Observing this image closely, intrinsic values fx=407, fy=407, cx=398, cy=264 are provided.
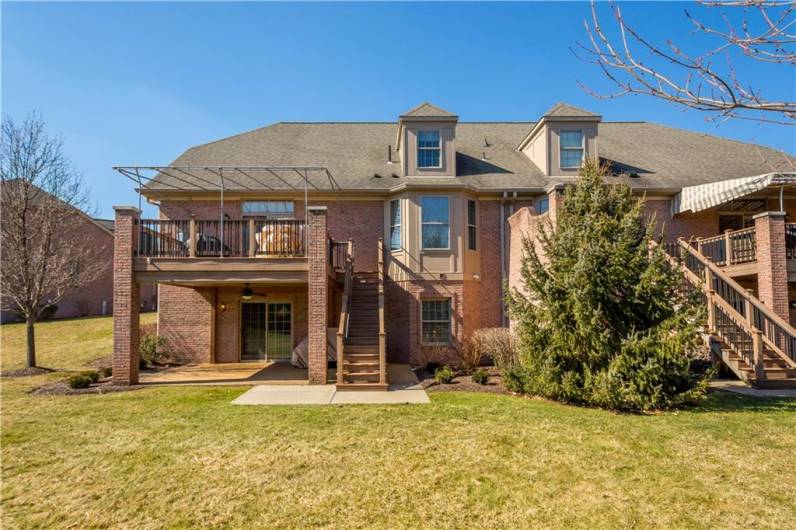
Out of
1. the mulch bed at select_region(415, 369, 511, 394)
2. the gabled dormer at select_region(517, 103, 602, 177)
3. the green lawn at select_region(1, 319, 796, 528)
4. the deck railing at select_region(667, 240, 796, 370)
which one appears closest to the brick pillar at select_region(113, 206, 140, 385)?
the green lawn at select_region(1, 319, 796, 528)

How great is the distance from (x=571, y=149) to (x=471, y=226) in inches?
207

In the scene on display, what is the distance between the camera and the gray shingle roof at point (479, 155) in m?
15.5

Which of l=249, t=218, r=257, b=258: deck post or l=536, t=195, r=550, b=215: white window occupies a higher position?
l=536, t=195, r=550, b=215: white window

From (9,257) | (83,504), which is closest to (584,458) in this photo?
(83,504)

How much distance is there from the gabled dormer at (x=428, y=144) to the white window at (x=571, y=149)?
4434 millimetres

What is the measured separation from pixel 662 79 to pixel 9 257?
1771cm

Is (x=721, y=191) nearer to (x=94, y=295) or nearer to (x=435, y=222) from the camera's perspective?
(x=435, y=222)

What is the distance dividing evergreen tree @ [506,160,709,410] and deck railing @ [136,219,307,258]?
6.58 m

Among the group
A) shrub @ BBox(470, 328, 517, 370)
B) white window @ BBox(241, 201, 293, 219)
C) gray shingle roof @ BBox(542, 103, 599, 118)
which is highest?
gray shingle roof @ BBox(542, 103, 599, 118)

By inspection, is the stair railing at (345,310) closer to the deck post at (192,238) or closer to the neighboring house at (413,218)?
the neighboring house at (413,218)

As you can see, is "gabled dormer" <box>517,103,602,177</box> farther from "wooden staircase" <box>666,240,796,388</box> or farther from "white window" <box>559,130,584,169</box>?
"wooden staircase" <box>666,240,796,388</box>

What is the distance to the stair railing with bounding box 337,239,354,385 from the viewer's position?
10.5 metres

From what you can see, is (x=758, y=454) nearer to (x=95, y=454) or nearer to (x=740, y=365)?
(x=740, y=365)

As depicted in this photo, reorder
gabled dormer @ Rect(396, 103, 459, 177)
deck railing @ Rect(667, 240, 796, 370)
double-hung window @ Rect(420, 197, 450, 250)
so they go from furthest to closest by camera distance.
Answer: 1. gabled dormer @ Rect(396, 103, 459, 177)
2. double-hung window @ Rect(420, 197, 450, 250)
3. deck railing @ Rect(667, 240, 796, 370)
